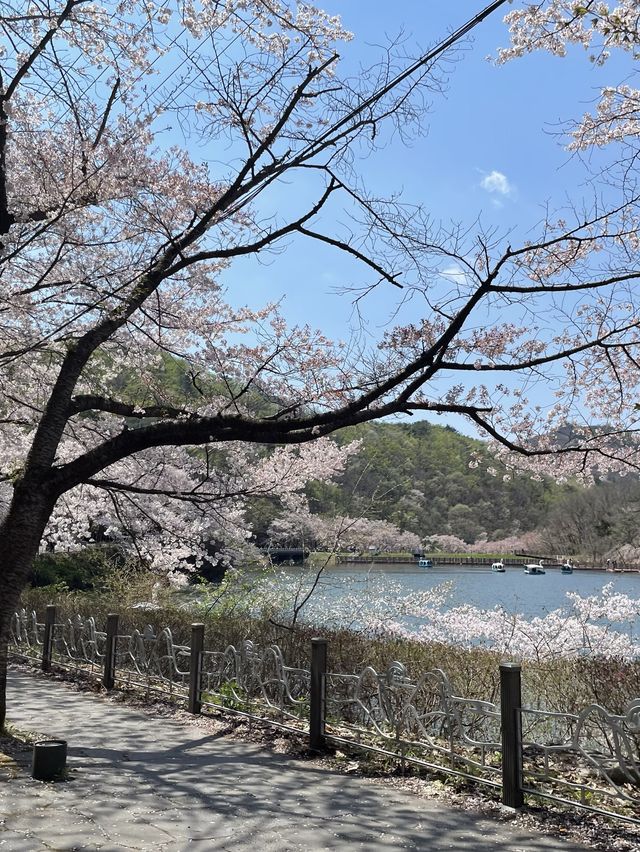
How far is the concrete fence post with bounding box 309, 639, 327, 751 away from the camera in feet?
21.3

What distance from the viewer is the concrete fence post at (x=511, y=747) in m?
4.88

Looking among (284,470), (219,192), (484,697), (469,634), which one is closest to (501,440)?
(484,697)

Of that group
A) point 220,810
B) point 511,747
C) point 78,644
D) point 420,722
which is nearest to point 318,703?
point 420,722

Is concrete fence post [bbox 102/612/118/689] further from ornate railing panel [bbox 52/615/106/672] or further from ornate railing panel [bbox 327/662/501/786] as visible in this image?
ornate railing panel [bbox 327/662/501/786]

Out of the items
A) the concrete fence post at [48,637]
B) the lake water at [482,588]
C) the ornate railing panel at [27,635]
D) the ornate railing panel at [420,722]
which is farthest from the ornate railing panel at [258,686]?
the ornate railing panel at [27,635]

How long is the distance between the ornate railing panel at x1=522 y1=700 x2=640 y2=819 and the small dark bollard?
3.36 meters

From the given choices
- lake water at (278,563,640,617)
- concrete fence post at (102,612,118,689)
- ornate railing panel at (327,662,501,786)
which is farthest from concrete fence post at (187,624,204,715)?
lake water at (278,563,640,617)

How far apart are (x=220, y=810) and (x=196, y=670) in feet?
11.9

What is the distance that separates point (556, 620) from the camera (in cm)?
1195

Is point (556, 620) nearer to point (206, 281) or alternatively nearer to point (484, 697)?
point (484, 697)

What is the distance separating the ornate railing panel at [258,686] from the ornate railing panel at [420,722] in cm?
54

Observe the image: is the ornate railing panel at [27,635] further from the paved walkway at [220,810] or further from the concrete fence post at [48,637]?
the paved walkway at [220,810]

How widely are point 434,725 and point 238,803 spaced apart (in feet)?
8.22

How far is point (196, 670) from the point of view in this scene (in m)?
8.31
